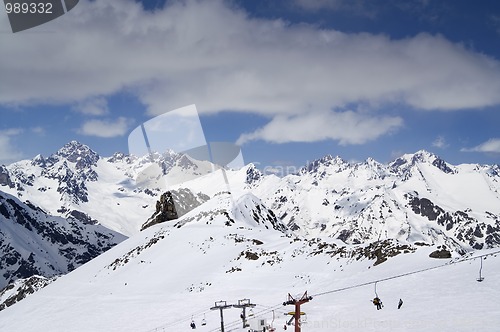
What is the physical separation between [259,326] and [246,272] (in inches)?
1106

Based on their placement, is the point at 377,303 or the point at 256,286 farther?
the point at 256,286

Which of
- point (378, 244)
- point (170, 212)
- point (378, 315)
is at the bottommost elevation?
point (378, 315)

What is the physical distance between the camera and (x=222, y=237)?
8056cm

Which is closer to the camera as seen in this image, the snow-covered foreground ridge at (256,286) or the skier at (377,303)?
the snow-covered foreground ridge at (256,286)

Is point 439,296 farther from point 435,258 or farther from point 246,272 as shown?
point 246,272

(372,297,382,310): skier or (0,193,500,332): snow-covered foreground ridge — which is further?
(372,297,382,310): skier

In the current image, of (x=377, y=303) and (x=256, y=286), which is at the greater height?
(x=256, y=286)

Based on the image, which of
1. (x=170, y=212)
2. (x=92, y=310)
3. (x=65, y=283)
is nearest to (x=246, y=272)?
(x=92, y=310)

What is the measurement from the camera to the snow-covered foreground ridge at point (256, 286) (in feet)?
99.1

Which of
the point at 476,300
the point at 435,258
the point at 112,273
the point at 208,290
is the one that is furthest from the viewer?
the point at 112,273

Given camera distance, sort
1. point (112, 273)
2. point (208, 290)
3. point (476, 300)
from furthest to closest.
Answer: point (112, 273)
point (208, 290)
point (476, 300)

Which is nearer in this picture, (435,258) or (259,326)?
(259,326)

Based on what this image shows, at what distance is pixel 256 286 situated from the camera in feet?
175

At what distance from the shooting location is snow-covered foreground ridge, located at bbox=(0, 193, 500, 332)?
30.2 m
